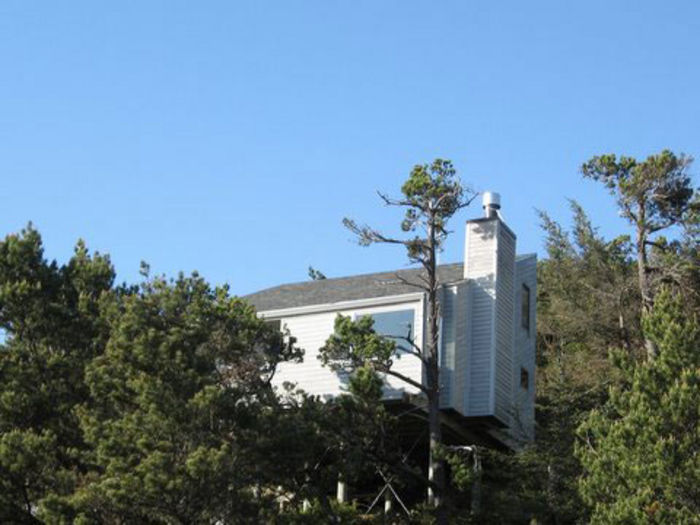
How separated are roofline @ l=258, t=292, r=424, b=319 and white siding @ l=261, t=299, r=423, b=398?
0.04 m

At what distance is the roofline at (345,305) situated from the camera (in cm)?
2827

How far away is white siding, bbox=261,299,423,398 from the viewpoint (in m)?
27.5

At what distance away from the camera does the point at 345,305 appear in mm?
28984

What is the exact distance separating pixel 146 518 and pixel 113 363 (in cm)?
300

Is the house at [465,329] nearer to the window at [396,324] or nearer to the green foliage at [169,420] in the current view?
the window at [396,324]

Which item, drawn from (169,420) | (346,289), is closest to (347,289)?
(346,289)

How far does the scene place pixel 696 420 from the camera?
66.9 feet

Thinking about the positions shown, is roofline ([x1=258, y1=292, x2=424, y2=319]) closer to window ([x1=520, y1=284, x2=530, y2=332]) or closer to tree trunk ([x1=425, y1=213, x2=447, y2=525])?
tree trunk ([x1=425, y1=213, x2=447, y2=525])

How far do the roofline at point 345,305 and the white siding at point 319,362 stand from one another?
0.04 m

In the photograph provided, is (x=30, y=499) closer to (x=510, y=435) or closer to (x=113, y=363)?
(x=113, y=363)

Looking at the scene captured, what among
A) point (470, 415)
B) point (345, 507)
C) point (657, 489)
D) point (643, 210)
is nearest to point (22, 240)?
point (345, 507)

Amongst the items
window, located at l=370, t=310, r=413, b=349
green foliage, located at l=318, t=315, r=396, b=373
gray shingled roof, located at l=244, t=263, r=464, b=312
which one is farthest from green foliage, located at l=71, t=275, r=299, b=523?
gray shingled roof, located at l=244, t=263, r=464, b=312

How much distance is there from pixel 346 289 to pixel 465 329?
363 centimetres

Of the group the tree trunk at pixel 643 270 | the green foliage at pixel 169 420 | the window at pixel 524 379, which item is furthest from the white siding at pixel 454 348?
the green foliage at pixel 169 420
